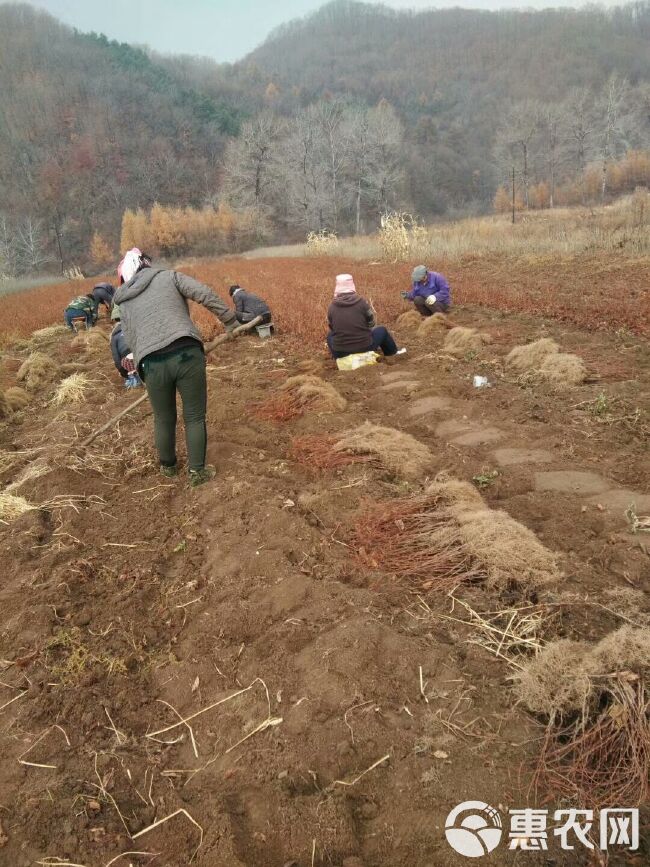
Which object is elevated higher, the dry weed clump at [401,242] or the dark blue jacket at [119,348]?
the dry weed clump at [401,242]

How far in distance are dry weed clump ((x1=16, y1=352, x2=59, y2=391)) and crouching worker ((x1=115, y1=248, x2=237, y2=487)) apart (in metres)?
5.09

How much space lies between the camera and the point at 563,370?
5.86 m

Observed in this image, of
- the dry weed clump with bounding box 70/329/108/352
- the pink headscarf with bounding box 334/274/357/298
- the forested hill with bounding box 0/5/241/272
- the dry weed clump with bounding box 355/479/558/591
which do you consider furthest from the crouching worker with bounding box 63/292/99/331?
the forested hill with bounding box 0/5/241/272

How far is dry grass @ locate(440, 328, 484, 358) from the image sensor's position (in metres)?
7.23

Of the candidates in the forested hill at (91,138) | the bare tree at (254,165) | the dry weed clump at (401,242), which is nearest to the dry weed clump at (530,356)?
the dry weed clump at (401,242)

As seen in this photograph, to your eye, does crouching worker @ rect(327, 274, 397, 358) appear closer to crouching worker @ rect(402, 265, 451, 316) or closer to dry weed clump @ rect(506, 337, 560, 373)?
dry weed clump @ rect(506, 337, 560, 373)

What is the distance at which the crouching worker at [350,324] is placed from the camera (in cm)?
655

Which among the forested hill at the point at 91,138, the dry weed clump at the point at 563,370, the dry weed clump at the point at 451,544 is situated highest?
the forested hill at the point at 91,138

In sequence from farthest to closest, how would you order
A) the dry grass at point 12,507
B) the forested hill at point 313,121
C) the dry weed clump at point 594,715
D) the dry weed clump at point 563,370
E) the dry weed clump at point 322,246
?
the forested hill at point 313,121
the dry weed clump at point 322,246
the dry weed clump at point 563,370
the dry grass at point 12,507
the dry weed clump at point 594,715

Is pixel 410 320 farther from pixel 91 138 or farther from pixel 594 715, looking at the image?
pixel 91 138

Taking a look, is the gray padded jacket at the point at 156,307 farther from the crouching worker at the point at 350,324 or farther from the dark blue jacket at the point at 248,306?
the dark blue jacket at the point at 248,306

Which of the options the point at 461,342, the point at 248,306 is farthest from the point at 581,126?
the point at 461,342

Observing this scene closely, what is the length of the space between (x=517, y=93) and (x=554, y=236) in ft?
387

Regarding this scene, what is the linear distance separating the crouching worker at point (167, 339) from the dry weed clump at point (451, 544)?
1.63 m
